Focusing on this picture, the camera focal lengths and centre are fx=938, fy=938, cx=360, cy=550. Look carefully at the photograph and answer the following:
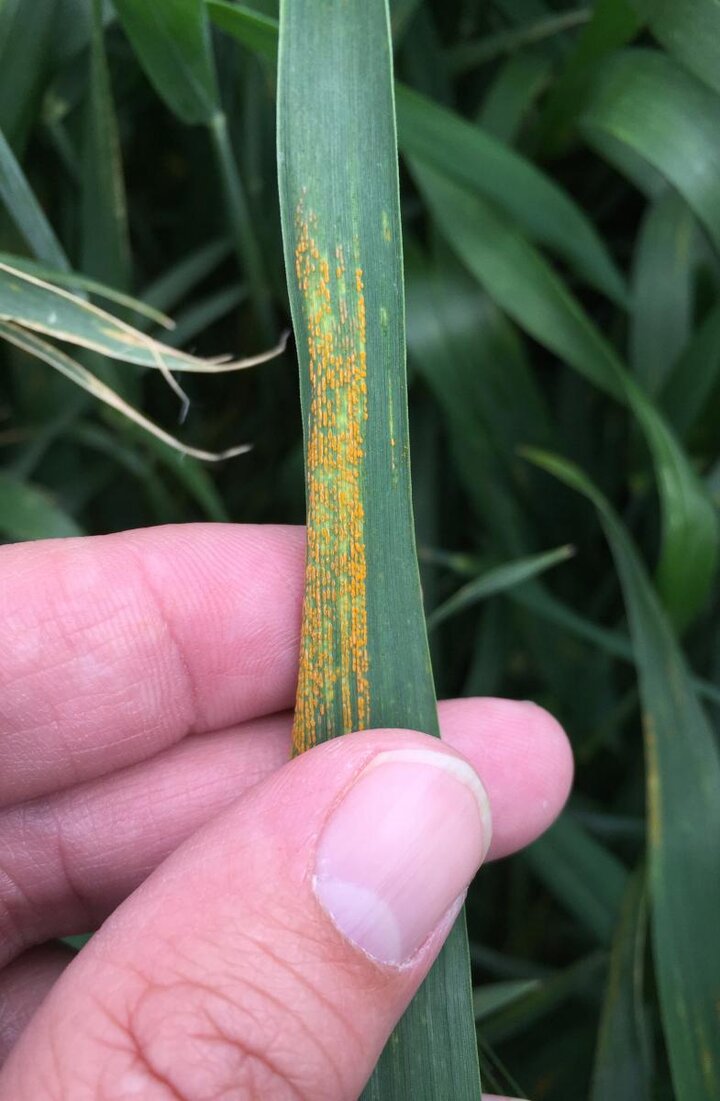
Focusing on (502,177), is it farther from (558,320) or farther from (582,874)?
(582,874)

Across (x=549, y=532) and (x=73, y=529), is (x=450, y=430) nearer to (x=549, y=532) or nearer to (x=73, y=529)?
(x=549, y=532)

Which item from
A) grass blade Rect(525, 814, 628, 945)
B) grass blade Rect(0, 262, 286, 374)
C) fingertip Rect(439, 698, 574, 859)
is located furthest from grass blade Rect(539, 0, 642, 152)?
grass blade Rect(525, 814, 628, 945)

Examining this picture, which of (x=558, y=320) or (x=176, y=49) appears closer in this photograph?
(x=176, y=49)

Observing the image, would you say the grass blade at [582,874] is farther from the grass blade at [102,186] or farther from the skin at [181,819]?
the grass blade at [102,186]

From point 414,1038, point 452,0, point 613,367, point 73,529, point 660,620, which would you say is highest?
point 452,0

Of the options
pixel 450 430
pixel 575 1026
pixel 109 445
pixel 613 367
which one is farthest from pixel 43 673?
pixel 575 1026

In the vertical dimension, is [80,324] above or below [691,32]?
below

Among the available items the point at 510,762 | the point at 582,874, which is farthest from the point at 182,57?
the point at 582,874

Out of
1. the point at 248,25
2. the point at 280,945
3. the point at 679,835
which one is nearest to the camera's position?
the point at 280,945
